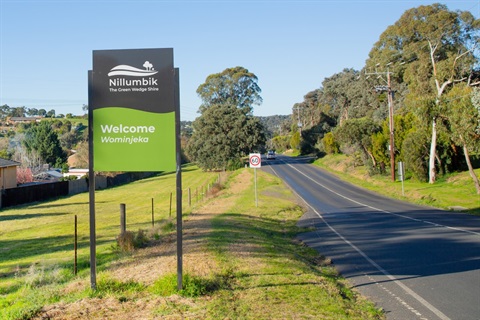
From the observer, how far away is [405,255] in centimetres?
1282

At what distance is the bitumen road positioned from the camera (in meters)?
8.32

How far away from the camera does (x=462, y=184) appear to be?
36.2 meters

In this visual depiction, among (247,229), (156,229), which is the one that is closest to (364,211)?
(247,229)

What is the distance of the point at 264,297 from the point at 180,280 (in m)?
1.32

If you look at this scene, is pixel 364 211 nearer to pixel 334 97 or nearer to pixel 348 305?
pixel 348 305

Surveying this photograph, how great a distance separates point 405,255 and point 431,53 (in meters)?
34.8

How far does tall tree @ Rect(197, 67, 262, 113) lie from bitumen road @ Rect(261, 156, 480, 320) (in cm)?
6587

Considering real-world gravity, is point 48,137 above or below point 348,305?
above

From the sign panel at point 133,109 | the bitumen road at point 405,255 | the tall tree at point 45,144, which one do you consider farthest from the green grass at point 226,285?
the tall tree at point 45,144

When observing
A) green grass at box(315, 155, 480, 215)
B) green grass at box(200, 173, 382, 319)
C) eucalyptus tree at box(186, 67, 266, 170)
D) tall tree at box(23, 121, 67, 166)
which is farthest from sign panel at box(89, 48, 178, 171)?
tall tree at box(23, 121, 67, 166)

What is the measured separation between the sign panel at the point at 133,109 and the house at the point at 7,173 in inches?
1603

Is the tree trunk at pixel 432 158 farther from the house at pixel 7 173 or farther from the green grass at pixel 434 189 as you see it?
the house at pixel 7 173

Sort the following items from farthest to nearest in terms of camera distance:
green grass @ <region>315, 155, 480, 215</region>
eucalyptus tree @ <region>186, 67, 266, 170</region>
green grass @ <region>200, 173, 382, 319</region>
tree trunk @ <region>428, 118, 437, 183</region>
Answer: eucalyptus tree @ <region>186, 67, 266, 170</region>, tree trunk @ <region>428, 118, 437, 183</region>, green grass @ <region>315, 155, 480, 215</region>, green grass @ <region>200, 173, 382, 319</region>

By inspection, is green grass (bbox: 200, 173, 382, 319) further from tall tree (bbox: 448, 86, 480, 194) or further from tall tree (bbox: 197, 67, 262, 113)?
tall tree (bbox: 197, 67, 262, 113)
